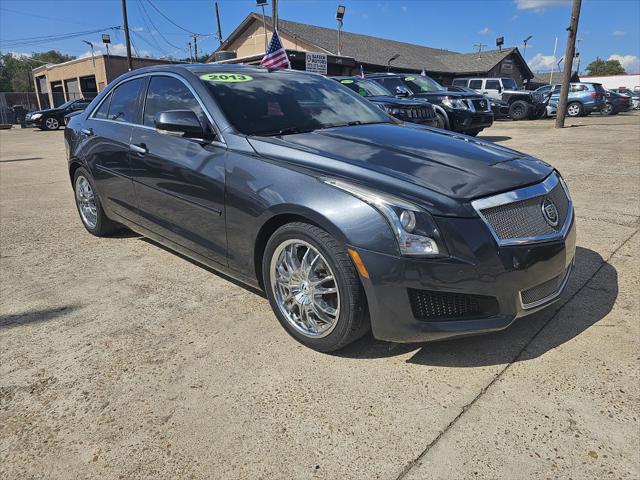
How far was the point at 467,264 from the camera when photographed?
7.40 feet

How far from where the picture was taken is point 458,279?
7.44 ft

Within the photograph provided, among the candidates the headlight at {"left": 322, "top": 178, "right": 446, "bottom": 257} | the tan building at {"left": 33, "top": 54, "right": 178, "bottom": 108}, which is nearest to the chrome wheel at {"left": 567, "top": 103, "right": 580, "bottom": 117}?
the headlight at {"left": 322, "top": 178, "right": 446, "bottom": 257}

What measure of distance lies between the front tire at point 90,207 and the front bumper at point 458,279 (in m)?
3.40

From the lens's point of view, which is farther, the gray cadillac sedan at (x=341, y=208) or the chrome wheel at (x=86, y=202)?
the chrome wheel at (x=86, y=202)

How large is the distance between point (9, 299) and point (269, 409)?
248cm

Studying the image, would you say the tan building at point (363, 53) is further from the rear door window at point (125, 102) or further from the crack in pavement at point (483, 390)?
the crack in pavement at point (483, 390)

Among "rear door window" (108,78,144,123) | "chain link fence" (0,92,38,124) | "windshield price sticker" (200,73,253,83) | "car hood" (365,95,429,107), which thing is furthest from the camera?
"chain link fence" (0,92,38,124)

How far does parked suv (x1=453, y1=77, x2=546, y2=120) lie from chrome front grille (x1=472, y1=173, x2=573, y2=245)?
67.2 ft

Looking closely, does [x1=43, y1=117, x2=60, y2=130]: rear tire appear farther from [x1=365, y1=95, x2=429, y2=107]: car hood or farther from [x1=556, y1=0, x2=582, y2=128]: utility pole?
[x1=556, y1=0, x2=582, y2=128]: utility pole

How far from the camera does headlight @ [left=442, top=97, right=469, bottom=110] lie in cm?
1210

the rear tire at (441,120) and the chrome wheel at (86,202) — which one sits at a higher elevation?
the rear tire at (441,120)

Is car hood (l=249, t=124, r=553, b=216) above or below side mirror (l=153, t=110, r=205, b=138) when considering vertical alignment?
below

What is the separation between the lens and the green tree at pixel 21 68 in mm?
93312

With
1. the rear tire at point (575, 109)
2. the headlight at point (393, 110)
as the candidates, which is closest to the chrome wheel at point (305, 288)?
the headlight at point (393, 110)
